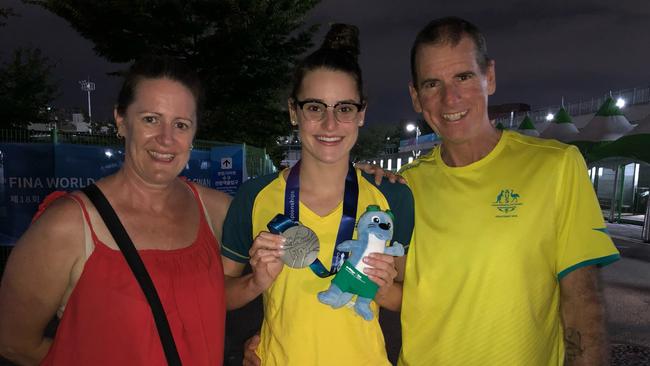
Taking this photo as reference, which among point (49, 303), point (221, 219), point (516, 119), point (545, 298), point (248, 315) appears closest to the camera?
point (49, 303)

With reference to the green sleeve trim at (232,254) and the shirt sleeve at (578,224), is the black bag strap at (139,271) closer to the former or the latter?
the green sleeve trim at (232,254)

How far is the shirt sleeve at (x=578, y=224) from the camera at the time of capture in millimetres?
2031

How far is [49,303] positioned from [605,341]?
2.73 meters

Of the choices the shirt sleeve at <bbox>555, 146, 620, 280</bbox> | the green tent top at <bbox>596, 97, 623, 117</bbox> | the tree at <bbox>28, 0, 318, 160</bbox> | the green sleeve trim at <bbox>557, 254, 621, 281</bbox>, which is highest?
the tree at <bbox>28, 0, 318, 160</bbox>

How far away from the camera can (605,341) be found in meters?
2.03

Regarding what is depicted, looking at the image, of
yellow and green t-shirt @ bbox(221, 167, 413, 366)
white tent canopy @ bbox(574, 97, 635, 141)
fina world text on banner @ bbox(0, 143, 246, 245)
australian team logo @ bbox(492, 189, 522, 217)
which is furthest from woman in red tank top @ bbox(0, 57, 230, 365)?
white tent canopy @ bbox(574, 97, 635, 141)

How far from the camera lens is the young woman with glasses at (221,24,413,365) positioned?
6.84ft

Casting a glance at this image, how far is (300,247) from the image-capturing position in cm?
207

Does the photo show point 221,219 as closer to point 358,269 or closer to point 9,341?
point 358,269

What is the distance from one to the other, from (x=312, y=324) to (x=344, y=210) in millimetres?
621

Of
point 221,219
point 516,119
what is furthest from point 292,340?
point 516,119

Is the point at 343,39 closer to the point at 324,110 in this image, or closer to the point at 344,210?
the point at 324,110

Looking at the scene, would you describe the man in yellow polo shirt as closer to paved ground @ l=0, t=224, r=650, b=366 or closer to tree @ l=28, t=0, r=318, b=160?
paved ground @ l=0, t=224, r=650, b=366

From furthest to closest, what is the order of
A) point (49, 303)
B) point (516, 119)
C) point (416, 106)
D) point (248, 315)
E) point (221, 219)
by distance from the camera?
1. point (516, 119)
2. point (248, 315)
3. point (416, 106)
4. point (221, 219)
5. point (49, 303)
